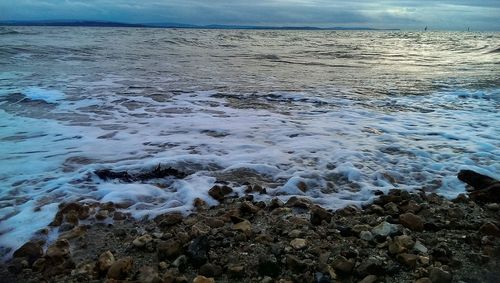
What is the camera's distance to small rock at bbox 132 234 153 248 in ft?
10.1

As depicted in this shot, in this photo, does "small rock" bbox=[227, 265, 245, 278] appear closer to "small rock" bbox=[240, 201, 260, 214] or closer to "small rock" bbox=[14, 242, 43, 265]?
"small rock" bbox=[240, 201, 260, 214]

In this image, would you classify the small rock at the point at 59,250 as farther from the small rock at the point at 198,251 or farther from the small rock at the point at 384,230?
the small rock at the point at 384,230

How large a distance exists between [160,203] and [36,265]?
4.32 ft

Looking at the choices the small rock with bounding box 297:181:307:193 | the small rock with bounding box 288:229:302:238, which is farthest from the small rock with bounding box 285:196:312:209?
the small rock with bounding box 288:229:302:238

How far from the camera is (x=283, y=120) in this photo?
7.23 m

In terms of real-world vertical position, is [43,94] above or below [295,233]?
above

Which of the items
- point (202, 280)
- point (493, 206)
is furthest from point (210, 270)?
point (493, 206)

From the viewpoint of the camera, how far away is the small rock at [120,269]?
2.72m

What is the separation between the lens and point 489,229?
3309 millimetres

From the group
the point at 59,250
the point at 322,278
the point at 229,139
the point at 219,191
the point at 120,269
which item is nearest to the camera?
the point at 322,278

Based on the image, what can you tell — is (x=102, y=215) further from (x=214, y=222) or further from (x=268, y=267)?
(x=268, y=267)

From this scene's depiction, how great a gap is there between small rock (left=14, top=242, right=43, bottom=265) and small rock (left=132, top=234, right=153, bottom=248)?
0.69m

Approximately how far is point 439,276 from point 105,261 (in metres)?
2.34

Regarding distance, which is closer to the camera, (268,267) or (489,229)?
(268,267)
